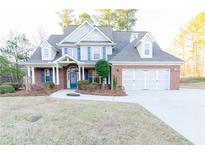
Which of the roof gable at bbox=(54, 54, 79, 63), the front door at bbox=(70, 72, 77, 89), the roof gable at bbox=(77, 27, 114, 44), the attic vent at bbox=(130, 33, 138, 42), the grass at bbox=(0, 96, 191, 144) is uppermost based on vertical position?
the attic vent at bbox=(130, 33, 138, 42)

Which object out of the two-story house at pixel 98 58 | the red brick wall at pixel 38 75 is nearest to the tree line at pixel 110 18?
the two-story house at pixel 98 58

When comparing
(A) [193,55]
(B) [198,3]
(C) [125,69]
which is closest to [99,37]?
(C) [125,69]

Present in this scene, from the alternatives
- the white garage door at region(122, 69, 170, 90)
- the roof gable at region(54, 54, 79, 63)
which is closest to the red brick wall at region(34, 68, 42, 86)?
the roof gable at region(54, 54, 79, 63)

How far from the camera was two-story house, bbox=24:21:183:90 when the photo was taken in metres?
14.0

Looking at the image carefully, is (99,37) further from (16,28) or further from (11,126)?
(16,28)

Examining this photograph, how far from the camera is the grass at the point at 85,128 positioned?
4.02 metres

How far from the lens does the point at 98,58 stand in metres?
15.3

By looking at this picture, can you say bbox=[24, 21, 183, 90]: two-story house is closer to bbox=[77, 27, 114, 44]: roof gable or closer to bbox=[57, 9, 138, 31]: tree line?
bbox=[77, 27, 114, 44]: roof gable

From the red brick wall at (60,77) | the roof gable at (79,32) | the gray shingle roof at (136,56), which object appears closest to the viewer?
the gray shingle roof at (136,56)

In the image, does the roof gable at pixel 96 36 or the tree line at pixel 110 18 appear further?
the tree line at pixel 110 18

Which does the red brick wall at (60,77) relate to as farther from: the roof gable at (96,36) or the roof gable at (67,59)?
the roof gable at (96,36)

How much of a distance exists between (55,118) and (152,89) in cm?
1070

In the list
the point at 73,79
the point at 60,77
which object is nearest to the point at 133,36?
the point at 73,79

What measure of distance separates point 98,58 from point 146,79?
521cm
